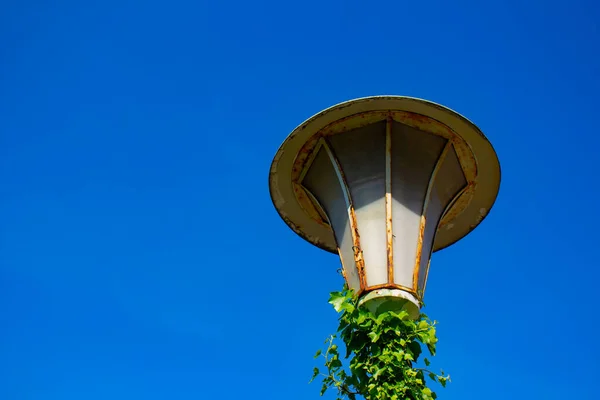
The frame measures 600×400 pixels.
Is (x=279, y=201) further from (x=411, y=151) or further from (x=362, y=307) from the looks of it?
(x=362, y=307)

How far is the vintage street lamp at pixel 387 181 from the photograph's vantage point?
297 inches

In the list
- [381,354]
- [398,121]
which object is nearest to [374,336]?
[381,354]

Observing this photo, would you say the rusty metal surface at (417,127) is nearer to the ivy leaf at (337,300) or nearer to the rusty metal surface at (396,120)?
the rusty metal surface at (396,120)

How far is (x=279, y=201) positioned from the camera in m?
9.63

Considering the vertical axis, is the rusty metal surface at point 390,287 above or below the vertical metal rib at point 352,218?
below

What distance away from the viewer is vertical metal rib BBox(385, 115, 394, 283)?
24.3ft

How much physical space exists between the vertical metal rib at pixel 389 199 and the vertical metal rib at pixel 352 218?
1.05 ft

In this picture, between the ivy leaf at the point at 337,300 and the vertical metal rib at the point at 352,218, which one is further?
the vertical metal rib at the point at 352,218

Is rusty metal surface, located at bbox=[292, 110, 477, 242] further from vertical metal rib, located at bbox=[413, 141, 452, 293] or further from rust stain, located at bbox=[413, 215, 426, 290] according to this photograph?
rust stain, located at bbox=[413, 215, 426, 290]

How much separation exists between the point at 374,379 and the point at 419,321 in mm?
930

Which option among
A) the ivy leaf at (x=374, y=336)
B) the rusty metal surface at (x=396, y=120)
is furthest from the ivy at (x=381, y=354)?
the rusty metal surface at (x=396, y=120)

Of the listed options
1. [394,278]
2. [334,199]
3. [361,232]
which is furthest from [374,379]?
[334,199]

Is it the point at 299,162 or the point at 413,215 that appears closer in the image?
the point at 413,215

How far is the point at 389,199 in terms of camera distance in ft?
25.8
